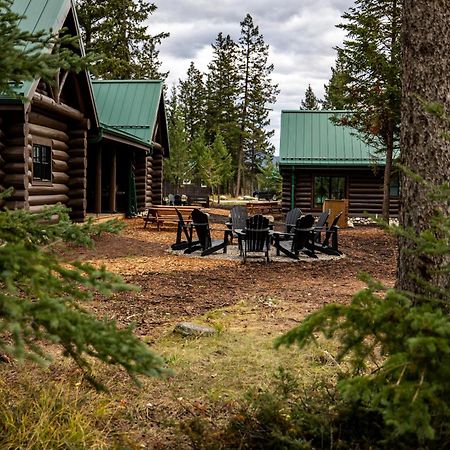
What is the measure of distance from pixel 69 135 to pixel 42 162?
6.29 feet

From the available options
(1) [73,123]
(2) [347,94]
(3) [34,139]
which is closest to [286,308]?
(3) [34,139]

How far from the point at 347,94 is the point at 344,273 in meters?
13.8

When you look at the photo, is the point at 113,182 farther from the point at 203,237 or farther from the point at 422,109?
the point at 422,109

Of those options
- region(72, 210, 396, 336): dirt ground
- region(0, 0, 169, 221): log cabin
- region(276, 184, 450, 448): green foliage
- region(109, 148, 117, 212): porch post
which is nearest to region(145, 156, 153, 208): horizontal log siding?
region(0, 0, 169, 221): log cabin

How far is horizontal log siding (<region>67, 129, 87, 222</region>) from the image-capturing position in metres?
15.5

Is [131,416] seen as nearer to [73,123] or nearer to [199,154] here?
[73,123]

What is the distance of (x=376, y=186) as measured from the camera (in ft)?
87.0

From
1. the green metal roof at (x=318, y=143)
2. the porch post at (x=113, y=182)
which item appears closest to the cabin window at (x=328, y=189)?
the green metal roof at (x=318, y=143)

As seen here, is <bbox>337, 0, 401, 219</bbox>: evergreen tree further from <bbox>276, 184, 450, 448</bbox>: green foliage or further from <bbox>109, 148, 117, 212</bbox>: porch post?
<bbox>276, 184, 450, 448</bbox>: green foliage

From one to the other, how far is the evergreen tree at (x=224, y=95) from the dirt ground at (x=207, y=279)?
134 ft

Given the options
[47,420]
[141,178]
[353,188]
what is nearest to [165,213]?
[141,178]

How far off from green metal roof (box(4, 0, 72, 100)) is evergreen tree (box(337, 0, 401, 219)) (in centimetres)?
1104

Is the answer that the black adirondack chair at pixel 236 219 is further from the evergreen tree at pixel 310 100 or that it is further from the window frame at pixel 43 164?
the evergreen tree at pixel 310 100

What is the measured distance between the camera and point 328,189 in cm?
2700
